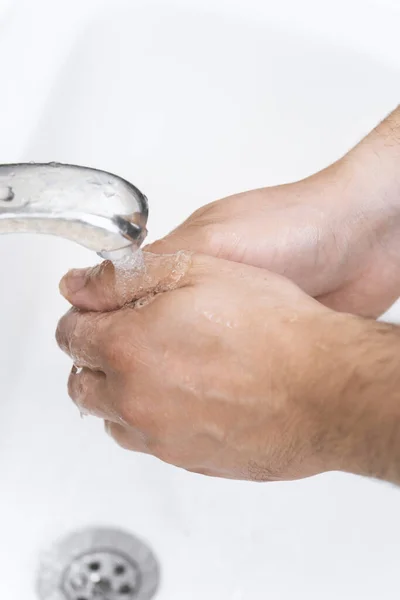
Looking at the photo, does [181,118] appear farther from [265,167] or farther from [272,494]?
[272,494]

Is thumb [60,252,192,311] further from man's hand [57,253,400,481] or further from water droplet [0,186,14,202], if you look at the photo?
water droplet [0,186,14,202]

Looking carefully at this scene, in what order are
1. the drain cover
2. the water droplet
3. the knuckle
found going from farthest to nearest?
the drain cover, the knuckle, the water droplet

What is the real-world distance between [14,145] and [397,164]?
240 mm

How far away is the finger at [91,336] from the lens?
0.43m

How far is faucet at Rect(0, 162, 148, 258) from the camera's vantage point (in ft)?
0.99

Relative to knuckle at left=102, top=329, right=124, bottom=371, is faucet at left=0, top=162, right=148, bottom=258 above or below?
above

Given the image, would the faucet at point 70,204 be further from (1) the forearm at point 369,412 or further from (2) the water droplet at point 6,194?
(1) the forearm at point 369,412

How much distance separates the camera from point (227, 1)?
2.23ft

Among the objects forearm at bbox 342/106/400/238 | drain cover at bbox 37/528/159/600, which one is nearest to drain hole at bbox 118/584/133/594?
drain cover at bbox 37/528/159/600

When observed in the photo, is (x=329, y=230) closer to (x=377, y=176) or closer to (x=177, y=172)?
(x=377, y=176)

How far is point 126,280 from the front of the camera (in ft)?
1.47

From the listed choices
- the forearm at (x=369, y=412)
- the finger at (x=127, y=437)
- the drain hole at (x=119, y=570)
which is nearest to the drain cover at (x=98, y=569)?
the drain hole at (x=119, y=570)

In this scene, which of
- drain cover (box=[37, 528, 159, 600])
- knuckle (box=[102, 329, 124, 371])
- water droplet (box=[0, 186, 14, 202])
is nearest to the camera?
water droplet (box=[0, 186, 14, 202])

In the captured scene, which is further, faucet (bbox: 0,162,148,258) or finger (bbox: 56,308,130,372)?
finger (bbox: 56,308,130,372)
